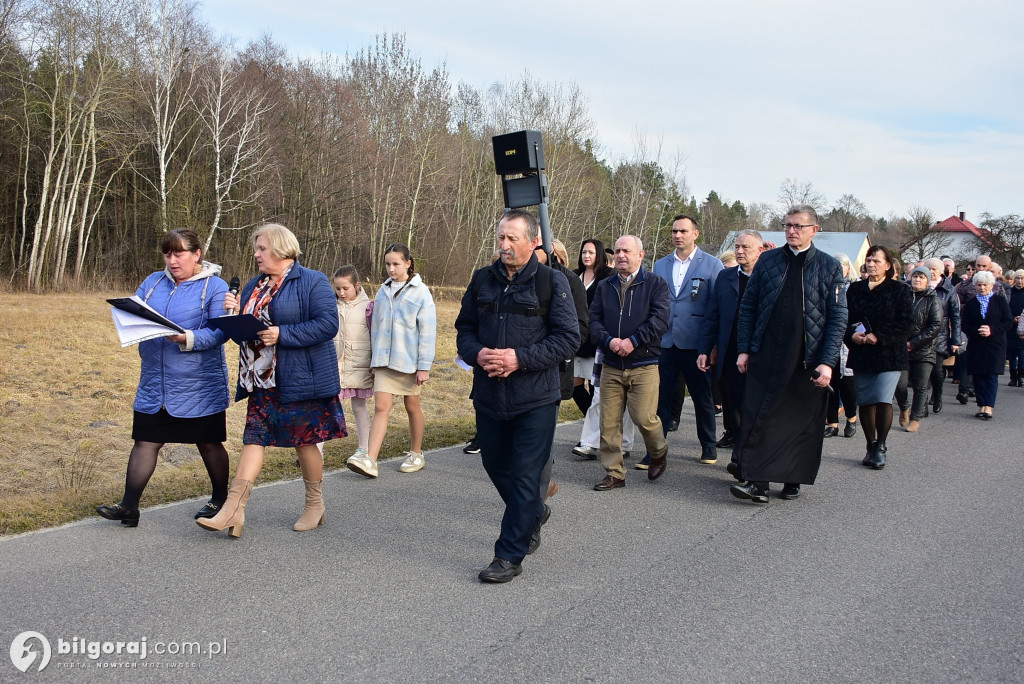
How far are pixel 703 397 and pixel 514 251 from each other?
4.12 metres

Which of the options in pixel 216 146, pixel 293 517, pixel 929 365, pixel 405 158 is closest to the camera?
pixel 293 517

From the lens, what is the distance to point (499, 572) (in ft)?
14.7

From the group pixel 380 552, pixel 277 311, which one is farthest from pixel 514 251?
pixel 380 552

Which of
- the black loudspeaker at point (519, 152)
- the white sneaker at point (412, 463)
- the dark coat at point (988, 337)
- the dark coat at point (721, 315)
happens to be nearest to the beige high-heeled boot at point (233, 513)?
the white sneaker at point (412, 463)

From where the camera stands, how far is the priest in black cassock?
6039 millimetres

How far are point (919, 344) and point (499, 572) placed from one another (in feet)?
24.4

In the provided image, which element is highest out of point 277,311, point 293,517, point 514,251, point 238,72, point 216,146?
point 238,72

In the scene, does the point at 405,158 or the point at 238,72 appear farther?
the point at 405,158

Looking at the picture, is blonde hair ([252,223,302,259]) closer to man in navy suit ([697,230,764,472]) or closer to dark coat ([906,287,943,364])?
man in navy suit ([697,230,764,472])

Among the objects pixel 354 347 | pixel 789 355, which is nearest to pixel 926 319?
pixel 789 355

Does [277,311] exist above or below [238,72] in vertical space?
below

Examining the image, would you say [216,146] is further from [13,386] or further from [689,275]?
[689,275]

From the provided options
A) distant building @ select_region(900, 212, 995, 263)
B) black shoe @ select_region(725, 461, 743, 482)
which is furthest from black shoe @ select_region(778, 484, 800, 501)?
distant building @ select_region(900, 212, 995, 263)

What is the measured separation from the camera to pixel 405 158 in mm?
38906
